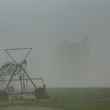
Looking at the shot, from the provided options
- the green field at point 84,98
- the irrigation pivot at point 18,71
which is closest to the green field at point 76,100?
the green field at point 84,98

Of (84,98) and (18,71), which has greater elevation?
(18,71)

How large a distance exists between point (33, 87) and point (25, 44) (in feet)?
1.98

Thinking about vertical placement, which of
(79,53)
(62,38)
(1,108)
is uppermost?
(62,38)

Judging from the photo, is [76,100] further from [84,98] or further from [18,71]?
[18,71]

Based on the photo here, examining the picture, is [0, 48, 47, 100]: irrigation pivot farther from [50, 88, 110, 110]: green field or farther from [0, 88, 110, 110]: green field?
[50, 88, 110, 110]: green field

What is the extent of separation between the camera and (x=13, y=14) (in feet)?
11.2

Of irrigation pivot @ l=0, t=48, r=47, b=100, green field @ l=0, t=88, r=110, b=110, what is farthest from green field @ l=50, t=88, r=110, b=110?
irrigation pivot @ l=0, t=48, r=47, b=100

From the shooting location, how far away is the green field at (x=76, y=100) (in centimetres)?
332

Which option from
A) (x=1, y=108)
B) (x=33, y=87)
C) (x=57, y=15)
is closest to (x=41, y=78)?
(x=33, y=87)

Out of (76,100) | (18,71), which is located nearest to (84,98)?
(76,100)

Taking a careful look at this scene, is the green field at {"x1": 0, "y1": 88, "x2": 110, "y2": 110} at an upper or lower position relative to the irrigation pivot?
lower

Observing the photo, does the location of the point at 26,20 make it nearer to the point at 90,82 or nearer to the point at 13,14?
the point at 13,14

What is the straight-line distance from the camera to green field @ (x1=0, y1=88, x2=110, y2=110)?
3.32 meters

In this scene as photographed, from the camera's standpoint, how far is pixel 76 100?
333 centimetres
